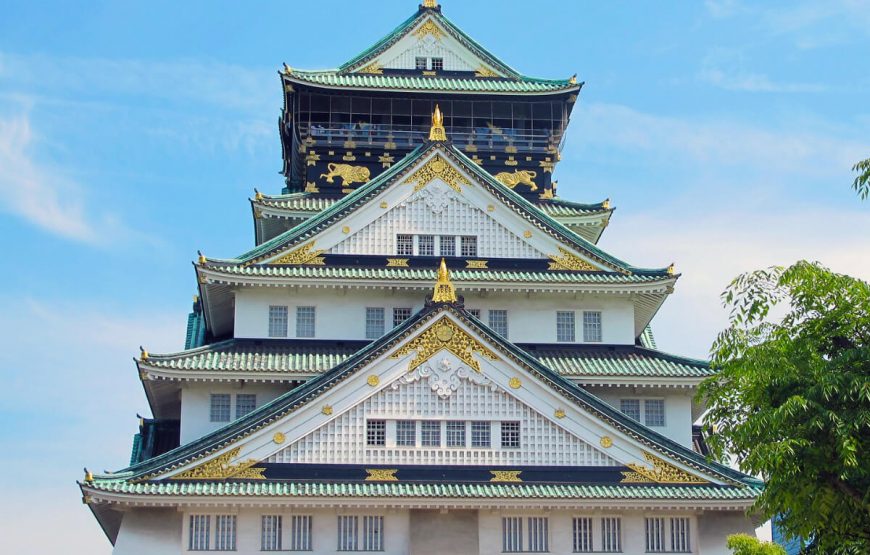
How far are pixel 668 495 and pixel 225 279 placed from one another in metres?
15.2

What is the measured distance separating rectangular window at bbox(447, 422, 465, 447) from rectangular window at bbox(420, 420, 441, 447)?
29 centimetres

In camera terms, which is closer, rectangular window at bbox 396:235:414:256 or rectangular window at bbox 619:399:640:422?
rectangular window at bbox 619:399:640:422

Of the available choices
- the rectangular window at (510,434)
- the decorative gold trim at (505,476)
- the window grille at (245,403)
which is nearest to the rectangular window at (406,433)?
the decorative gold trim at (505,476)

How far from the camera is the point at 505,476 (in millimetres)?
38125

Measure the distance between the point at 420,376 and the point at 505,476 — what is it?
12.2ft

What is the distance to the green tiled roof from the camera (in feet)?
120

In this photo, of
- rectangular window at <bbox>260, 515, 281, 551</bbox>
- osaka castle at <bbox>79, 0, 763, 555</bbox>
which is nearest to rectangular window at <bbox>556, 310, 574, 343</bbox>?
osaka castle at <bbox>79, 0, 763, 555</bbox>

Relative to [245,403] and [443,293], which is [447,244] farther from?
[245,403]

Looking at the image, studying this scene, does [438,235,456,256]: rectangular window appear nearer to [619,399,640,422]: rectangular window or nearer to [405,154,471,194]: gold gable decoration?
[405,154,471,194]: gold gable decoration

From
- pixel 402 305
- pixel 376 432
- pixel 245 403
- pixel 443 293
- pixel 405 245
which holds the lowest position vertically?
pixel 376 432

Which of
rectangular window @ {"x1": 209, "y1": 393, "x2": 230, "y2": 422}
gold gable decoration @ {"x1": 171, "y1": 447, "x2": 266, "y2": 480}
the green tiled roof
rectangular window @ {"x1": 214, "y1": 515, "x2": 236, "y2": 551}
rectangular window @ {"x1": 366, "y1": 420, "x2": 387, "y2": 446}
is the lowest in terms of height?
rectangular window @ {"x1": 214, "y1": 515, "x2": 236, "y2": 551}

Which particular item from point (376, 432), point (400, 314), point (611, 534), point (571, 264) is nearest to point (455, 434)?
point (376, 432)

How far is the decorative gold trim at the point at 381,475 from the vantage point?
1486 inches

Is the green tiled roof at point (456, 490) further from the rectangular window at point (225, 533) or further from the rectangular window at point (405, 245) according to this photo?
the rectangular window at point (405, 245)
